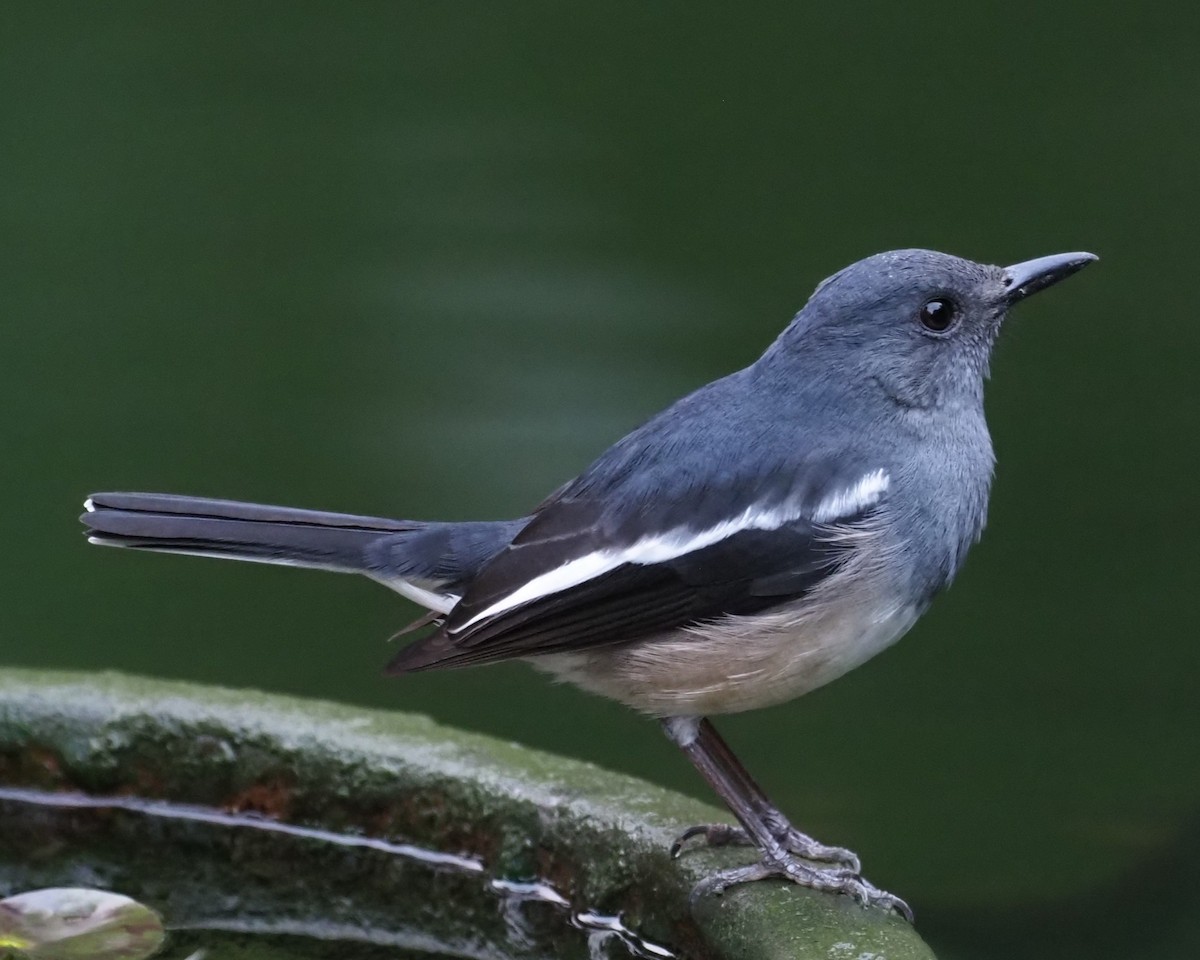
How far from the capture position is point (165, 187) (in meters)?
5.62

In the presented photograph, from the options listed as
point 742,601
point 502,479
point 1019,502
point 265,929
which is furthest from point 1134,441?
point 265,929

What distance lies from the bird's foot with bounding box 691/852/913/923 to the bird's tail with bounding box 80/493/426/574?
1006 millimetres

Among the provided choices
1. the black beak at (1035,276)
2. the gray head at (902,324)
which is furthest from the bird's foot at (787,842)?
the black beak at (1035,276)

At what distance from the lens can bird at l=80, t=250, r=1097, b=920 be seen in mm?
3105

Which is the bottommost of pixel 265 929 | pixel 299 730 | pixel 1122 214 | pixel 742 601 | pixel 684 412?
pixel 265 929

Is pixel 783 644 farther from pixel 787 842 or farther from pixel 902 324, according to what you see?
pixel 902 324

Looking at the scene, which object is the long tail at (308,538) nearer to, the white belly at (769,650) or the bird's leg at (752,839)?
the white belly at (769,650)

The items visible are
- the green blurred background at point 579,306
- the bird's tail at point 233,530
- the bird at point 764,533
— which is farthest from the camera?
the green blurred background at point 579,306

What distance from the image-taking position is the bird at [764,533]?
122 inches

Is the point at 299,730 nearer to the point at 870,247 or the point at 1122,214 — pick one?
the point at 870,247

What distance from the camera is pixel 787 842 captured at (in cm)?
320

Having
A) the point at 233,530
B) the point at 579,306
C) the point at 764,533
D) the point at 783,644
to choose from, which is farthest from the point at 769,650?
the point at 579,306

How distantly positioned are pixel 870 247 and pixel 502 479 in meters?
1.35

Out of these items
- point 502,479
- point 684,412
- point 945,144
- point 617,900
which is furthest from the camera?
point 502,479
